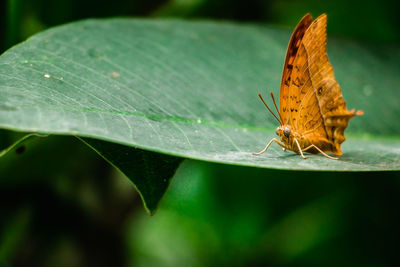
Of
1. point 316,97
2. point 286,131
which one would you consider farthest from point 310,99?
point 286,131

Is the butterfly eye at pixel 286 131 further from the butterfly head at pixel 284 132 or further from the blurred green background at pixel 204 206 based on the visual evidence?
the blurred green background at pixel 204 206

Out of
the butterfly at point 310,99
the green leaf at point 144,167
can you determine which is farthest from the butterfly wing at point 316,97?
the green leaf at point 144,167

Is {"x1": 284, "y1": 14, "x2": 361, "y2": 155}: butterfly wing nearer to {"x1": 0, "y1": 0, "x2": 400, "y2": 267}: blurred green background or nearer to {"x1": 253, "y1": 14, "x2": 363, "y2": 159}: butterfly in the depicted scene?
{"x1": 253, "y1": 14, "x2": 363, "y2": 159}: butterfly

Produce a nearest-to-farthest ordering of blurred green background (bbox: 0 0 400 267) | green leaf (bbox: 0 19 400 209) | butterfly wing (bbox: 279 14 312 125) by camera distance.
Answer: green leaf (bbox: 0 19 400 209), butterfly wing (bbox: 279 14 312 125), blurred green background (bbox: 0 0 400 267)

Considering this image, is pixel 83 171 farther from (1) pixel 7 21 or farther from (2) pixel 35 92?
(2) pixel 35 92

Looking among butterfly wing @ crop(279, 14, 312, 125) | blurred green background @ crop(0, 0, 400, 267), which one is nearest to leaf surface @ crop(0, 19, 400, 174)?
butterfly wing @ crop(279, 14, 312, 125)

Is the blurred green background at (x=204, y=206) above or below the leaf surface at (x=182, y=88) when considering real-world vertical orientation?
below

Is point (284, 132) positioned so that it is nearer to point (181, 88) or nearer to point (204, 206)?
point (181, 88)
